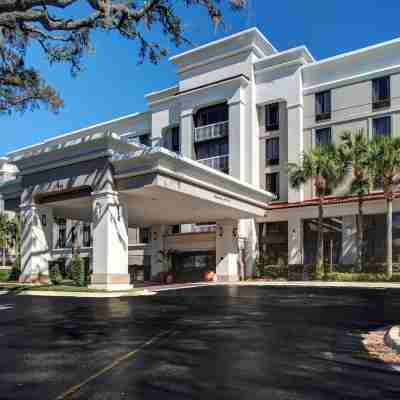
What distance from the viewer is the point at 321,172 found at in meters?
34.1

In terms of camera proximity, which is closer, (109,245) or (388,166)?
(109,245)

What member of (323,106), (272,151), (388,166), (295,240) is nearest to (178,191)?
(388,166)

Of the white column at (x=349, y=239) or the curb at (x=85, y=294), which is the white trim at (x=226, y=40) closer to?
the white column at (x=349, y=239)

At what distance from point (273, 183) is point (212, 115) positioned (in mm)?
9086

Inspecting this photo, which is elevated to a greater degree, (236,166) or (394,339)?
(236,166)

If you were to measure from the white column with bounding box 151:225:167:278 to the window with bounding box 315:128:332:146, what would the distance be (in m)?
15.6

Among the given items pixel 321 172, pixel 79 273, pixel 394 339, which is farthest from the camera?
pixel 321 172

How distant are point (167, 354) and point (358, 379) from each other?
3229 mm

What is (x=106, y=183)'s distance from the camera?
2553cm

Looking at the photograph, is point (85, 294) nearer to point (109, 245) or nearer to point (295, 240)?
point (109, 245)

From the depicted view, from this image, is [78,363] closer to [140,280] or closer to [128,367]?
[128,367]

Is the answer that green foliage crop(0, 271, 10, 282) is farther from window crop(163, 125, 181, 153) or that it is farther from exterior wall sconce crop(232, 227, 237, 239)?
window crop(163, 125, 181, 153)

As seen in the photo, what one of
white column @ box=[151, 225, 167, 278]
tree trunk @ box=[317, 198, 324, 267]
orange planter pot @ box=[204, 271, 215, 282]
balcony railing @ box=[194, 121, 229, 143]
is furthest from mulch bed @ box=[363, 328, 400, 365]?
balcony railing @ box=[194, 121, 229, 143]

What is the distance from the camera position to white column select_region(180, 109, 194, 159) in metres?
44.5
